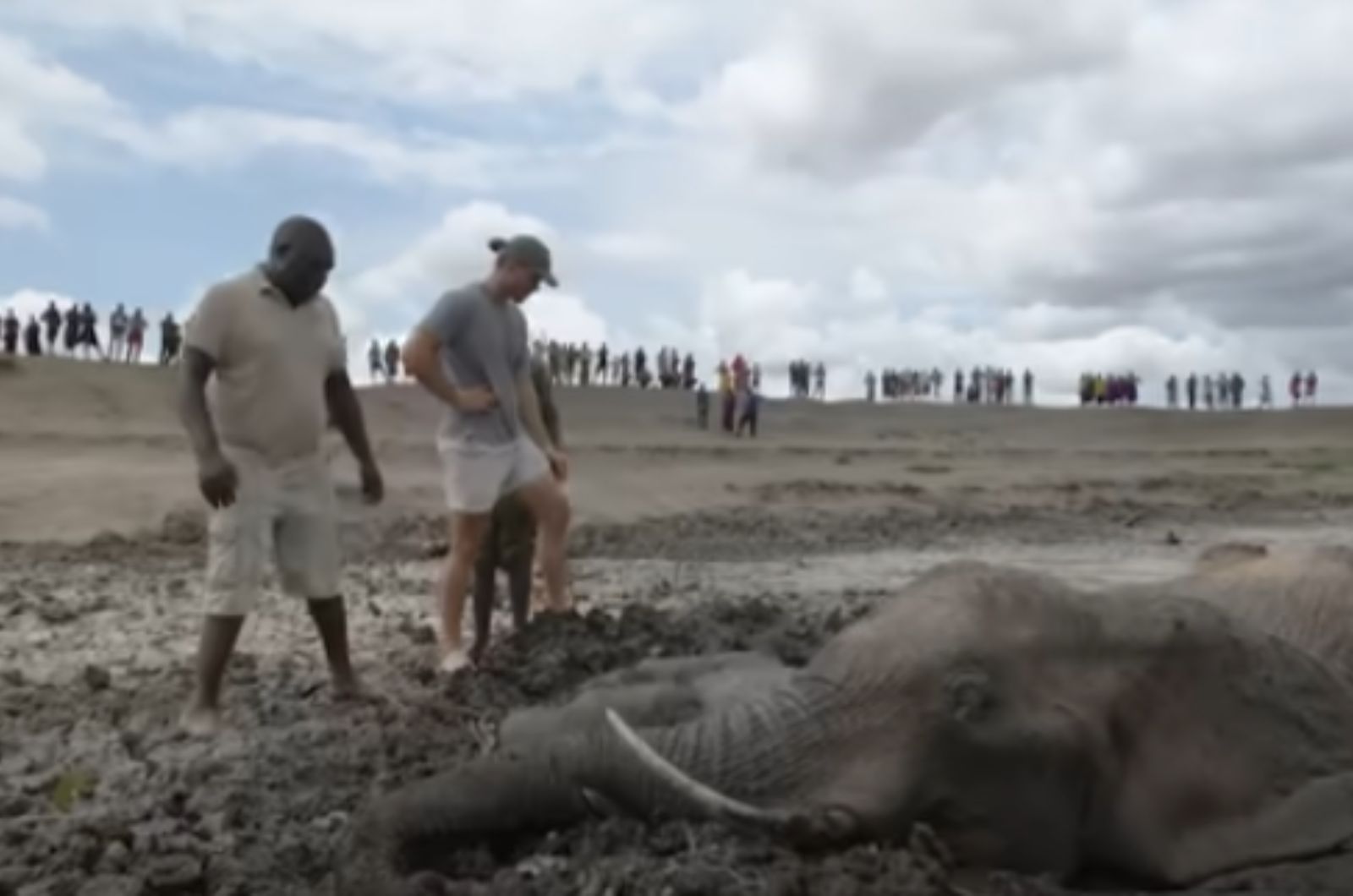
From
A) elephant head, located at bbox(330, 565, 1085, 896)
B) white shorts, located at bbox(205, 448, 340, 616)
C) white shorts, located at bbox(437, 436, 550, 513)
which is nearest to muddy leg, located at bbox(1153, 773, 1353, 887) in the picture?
elephant head, located at bbox(330, 565, 1085, 896)

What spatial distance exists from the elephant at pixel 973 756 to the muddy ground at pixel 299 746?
81 millimetres

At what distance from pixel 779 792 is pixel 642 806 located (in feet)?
0.98

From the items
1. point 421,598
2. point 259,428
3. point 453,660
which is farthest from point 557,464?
point 421,598

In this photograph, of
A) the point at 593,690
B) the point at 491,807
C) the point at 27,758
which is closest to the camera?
the point at 491,807

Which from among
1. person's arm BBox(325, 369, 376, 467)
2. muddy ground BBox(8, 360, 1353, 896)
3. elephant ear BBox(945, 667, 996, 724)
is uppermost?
person's arm BBox(325, 369, 376, 467)

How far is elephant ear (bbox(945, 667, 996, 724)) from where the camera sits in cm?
395

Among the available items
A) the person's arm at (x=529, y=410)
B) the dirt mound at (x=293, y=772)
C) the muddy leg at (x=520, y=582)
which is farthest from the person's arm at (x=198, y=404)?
the muddy leg at (x=520, y=582)

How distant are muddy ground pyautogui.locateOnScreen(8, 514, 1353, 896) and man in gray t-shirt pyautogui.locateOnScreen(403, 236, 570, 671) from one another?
435 millimetres

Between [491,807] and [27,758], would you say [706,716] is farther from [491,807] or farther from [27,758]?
[27,758]

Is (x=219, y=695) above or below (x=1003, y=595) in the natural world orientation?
below

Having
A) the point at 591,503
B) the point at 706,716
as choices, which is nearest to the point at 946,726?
the point at 706,716

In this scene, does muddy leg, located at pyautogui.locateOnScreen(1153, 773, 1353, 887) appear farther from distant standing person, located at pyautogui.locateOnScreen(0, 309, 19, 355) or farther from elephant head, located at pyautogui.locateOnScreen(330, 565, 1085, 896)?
distant standing person, located at pyautogui.locateOnScreen(0, 309, 19, 355)

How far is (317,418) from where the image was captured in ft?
22.2

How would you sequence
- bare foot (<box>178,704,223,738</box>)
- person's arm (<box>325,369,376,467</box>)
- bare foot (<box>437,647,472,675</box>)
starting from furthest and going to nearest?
bare foot (<box>437,647,472,675</box>) < person's arm (<box>325,369,376,467</box>) < bare foot (<box>178,704,223,738</box>)
